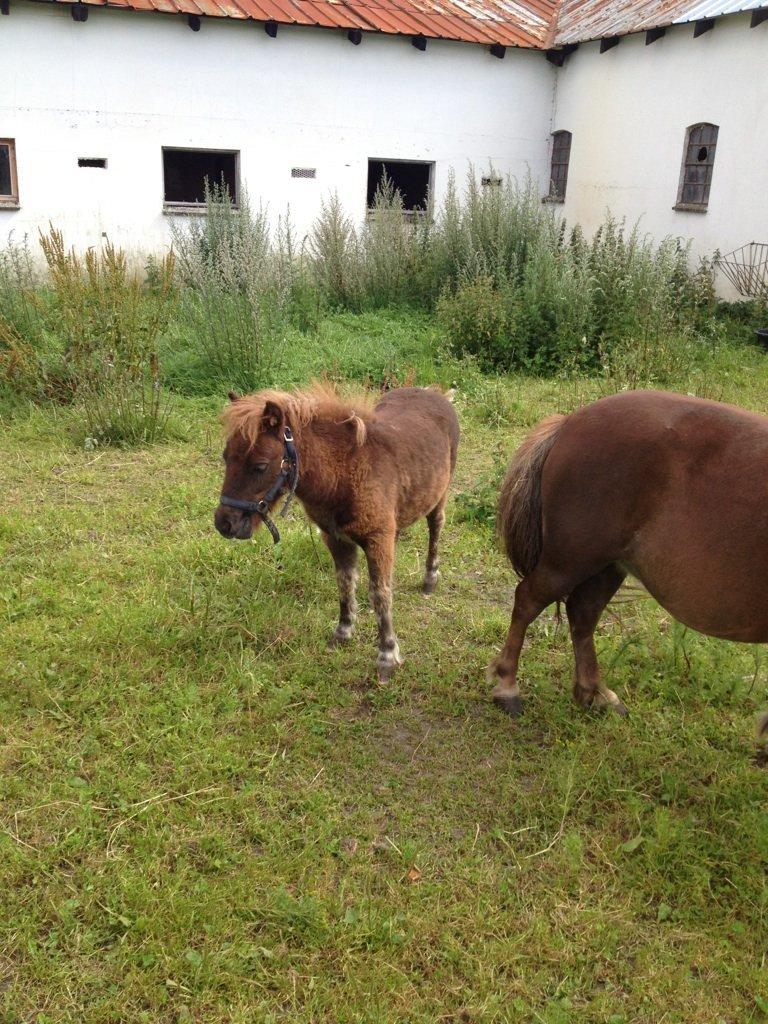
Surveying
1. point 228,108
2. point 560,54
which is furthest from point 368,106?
point 560,54

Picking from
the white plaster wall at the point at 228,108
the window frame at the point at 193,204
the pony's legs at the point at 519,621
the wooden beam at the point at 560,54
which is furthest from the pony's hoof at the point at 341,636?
the wooden beam at the point at 560,54

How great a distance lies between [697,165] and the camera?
13797 mm

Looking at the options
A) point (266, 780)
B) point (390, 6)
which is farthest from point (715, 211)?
point (266, 780)

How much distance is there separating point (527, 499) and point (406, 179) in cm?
1499

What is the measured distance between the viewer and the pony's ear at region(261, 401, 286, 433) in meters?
3.75

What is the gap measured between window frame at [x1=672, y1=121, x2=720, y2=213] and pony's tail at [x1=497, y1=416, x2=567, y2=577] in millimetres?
11572

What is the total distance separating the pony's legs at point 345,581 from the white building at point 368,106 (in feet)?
35.7

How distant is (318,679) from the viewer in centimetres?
431

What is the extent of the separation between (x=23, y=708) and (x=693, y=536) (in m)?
3.13

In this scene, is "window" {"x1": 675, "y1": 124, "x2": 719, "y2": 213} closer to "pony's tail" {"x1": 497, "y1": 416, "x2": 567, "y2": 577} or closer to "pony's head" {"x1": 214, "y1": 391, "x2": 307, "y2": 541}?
"pony's tail" {"x1": 497, "y1": 416, "x2": 567, "y2": 577}

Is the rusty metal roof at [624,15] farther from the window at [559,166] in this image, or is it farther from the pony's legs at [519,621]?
the pony's legs at [519,621]

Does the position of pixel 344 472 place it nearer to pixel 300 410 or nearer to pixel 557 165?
pixel 300 410

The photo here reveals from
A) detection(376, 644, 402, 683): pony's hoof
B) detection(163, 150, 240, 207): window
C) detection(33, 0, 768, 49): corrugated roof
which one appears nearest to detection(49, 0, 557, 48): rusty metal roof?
detection(33, 0, 768, 49): corrugated roof

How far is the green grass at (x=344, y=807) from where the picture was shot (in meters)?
2.72
